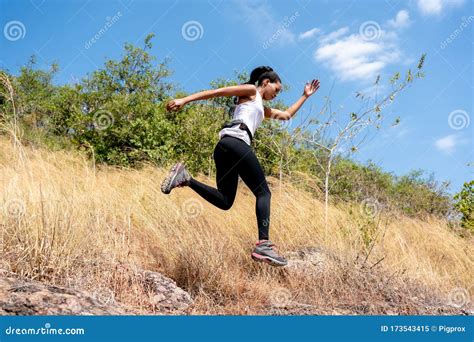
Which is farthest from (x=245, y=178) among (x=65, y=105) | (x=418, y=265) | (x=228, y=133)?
(x=65, y=105)

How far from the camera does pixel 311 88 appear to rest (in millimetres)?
4977

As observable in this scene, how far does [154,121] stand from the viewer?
11.0m

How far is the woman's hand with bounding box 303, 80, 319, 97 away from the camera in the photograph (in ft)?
16.2

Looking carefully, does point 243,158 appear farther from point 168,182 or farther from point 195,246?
point 195,246

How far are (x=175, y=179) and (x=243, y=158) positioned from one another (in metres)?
0.71

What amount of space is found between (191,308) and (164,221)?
1360 mm

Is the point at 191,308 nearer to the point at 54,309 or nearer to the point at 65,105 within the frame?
the point at 54,309

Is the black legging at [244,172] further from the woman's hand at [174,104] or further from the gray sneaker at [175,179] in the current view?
the woman's hand at [174,104]
